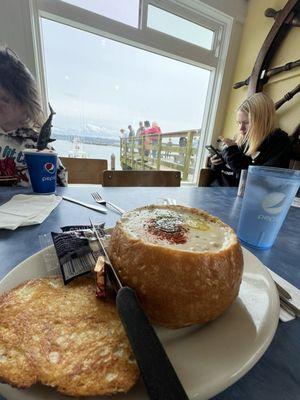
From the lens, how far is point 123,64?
2.10m

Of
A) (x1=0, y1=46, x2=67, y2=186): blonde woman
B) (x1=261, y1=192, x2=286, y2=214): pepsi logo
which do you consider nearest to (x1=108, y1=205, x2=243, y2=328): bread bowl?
(x1=261, y1=192, x2=286, y2=214): pepsi logo

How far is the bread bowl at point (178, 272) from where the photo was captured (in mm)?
263

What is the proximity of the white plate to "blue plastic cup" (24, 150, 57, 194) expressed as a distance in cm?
54

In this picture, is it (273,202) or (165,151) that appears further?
(165,151)

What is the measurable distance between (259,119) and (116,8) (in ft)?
5.22

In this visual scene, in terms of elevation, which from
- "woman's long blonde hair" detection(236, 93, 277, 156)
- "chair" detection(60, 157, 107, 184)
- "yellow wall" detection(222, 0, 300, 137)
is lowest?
"chair" detection(60, 157, 107, 184)

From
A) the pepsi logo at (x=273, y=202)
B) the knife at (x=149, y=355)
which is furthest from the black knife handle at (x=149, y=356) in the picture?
the pepsi logo at (x=273, y=202)

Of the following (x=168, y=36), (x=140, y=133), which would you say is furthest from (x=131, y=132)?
(x=168, y=36)

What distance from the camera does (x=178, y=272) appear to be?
0.27 metres

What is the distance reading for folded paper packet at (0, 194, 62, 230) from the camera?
0.55m

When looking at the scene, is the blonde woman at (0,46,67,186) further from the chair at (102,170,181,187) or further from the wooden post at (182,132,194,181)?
the wooden post at (182,132,194,181)

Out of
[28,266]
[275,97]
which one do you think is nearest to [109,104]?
[275,97]

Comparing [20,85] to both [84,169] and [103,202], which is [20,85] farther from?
[103,202]

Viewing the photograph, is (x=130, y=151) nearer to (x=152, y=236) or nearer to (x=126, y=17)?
(x=126, y=17)
